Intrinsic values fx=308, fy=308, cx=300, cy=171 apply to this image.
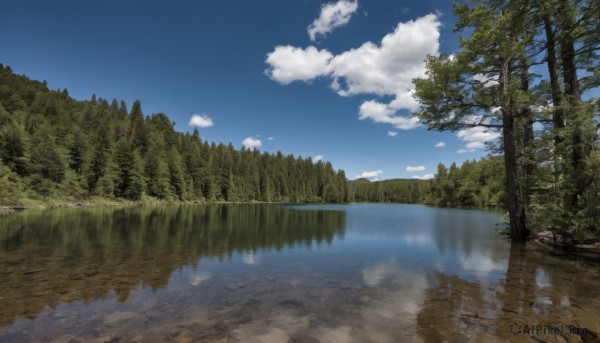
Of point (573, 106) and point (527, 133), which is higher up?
point (527, 133)

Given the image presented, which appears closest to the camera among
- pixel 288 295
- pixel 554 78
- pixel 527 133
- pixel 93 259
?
pixel 288 295

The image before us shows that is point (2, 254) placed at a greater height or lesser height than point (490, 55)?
lesser

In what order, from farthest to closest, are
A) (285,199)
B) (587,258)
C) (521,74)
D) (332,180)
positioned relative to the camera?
(332,180), (285,199), (521,74), (587,258)

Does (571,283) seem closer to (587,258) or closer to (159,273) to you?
(587,258)

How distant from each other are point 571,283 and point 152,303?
13.3 m

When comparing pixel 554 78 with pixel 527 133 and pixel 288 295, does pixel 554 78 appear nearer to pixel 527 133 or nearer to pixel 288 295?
pixel 527 133

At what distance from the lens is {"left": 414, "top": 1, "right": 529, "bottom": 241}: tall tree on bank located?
16.8m

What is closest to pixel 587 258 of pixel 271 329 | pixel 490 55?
pixel 490 55

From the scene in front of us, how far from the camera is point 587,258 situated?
47.0 ft

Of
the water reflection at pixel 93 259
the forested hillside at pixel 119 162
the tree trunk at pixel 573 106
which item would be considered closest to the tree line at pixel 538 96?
the tree trunk at pixel 573 106

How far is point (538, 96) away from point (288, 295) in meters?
18.1

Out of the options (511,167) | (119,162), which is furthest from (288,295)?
(119,162)

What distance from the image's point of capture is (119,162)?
76.7 meters

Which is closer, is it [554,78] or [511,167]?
[554,78]
